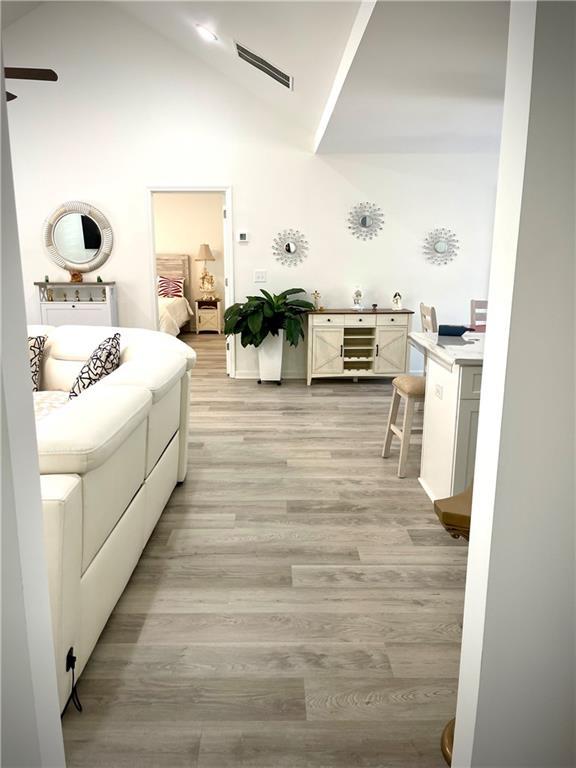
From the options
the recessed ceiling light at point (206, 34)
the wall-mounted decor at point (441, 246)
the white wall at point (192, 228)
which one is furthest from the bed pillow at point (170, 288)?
the recessed ceiling light at point (206, 34)

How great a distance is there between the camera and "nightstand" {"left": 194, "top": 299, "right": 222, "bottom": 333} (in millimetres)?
9477

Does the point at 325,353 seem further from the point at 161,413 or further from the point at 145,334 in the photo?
the point at 161,413

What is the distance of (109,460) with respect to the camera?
188 cm

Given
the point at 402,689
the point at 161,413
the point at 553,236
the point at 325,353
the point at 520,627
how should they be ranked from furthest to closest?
1. the point at 325,353
2. the point at 161,413
3. the point at 402,689
4. the point at 520,627
5. the point at 553,236

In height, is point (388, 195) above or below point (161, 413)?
above

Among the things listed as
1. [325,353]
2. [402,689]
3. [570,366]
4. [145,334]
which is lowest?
[402,689]

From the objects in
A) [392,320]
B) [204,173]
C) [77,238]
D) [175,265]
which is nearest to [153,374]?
[392,320]

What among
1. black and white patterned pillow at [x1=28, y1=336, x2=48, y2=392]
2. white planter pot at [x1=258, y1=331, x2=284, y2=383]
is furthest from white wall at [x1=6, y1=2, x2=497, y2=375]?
black and white patterned pillow at [x1=28, y1=336, x2=48, y2=392]

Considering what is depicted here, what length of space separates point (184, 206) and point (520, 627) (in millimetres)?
9441

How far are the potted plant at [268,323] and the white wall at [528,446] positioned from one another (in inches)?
182

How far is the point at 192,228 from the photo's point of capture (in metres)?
9.66

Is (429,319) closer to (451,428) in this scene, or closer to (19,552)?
(451,428)

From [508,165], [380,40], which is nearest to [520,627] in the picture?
[508,165]

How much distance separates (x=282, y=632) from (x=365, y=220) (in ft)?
16.0
